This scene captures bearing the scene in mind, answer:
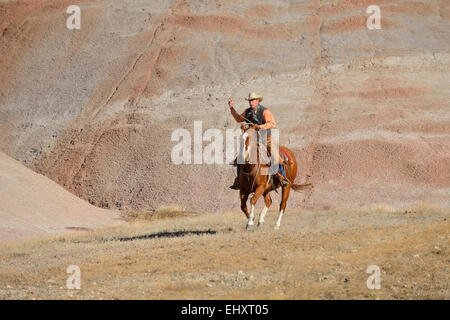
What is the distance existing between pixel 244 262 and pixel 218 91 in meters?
33.4

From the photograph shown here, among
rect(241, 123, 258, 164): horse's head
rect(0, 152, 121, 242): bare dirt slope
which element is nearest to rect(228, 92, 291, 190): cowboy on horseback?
rect(241, 123, 258, 164): horse's head

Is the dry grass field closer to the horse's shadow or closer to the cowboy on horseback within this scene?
the horse's shadow

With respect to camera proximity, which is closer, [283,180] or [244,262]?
[244,262]

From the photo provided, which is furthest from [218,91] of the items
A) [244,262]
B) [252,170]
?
[244,262]

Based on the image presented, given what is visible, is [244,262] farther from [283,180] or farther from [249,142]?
[283,180]

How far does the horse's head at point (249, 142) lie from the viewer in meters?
19.2

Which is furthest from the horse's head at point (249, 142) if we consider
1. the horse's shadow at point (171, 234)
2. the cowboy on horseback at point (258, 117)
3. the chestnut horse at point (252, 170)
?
the horse's shadow at point (171, 234)

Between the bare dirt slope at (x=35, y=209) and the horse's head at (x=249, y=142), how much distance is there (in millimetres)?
9572

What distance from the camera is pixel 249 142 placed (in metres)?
19.4

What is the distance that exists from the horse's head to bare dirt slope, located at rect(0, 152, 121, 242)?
9572 millimetres

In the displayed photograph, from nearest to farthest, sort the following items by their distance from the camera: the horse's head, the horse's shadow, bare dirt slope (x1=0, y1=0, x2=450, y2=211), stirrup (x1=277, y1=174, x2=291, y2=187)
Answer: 1. the horse's head
2. the horse's shadow
3. stirrup (x1=277, y1=174, x2=291, y2=187)
4. bare dirt slope (x1=0, y1=0, x2=450, y2=211)

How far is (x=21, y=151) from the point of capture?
46562mm

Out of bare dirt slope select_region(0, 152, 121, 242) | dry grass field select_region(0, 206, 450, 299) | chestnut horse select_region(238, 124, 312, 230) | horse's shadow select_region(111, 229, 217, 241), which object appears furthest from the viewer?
bare dirt slope select_region(0, 152, 121, 242)

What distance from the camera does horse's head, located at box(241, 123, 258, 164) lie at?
19.2 m
